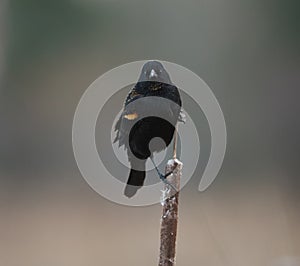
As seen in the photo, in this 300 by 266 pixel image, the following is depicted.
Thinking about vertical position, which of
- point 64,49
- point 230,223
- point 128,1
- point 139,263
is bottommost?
point 139,263

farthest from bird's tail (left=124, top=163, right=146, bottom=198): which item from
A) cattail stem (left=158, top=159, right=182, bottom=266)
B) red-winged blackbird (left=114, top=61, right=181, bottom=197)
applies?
cattail stem (left=158, top=159, right=182, bottom=266)

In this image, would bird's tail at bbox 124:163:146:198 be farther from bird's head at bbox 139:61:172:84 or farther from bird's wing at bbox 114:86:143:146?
bird's head at bbox 139:61:172:84

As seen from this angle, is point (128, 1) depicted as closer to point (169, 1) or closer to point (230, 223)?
point (169, 1)

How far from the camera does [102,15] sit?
0.91 metres

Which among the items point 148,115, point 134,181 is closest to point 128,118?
point 148,115

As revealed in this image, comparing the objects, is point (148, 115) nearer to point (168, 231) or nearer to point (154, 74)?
point (154, 74)

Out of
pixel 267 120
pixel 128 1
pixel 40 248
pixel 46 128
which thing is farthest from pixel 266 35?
pixel 40 248

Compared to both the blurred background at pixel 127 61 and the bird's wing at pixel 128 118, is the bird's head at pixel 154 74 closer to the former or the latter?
the bird's wing at pixel 128 118

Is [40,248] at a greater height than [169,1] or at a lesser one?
lesser

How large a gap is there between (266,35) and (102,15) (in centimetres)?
42

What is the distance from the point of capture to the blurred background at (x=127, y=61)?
0.83m

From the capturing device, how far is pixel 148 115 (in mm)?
650

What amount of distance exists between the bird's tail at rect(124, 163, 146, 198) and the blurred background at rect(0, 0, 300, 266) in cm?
4

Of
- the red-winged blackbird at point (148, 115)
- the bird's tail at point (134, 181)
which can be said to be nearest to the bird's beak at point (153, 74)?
the red-winged blackbird at point (148, 115)
